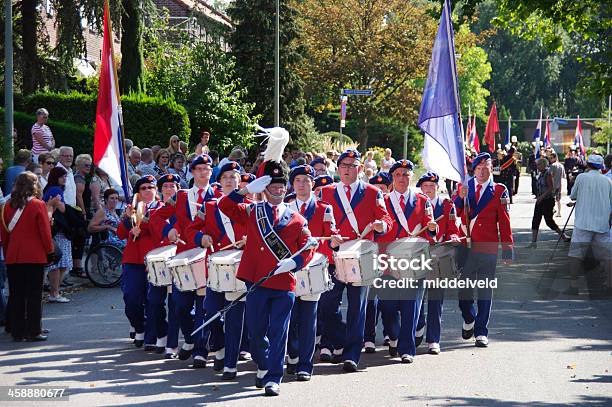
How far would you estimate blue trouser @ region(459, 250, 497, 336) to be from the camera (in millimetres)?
11555

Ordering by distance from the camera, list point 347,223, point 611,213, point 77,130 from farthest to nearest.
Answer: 1. point 77,130
2. point 611,213
3. point 347,223

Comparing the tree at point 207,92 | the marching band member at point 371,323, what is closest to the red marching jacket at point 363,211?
the marching band member at point 371,323

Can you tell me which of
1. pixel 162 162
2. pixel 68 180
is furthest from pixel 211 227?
pixel 162 162

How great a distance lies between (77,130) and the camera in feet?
88.1

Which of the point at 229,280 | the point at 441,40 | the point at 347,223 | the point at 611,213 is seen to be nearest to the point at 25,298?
the point at 229,280

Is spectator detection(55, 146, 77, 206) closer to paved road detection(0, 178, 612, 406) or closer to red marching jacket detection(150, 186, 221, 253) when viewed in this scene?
paved road detection(0, 178, 612, 406)

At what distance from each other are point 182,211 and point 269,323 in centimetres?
200

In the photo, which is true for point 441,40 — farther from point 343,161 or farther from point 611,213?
point 611,213

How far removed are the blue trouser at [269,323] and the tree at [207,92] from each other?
78.9ft

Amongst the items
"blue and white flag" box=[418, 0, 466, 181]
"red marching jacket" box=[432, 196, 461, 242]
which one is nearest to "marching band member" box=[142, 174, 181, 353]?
"red marching jacket" box=[432, 196, 461, 242]

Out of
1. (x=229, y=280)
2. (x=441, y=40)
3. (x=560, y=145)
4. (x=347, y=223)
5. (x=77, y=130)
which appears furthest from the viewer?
(x=560, y=145)

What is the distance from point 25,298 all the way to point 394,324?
13.6 feet

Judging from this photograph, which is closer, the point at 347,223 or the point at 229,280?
the point at 229,280

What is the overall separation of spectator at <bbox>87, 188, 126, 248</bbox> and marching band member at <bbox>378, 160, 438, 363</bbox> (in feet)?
20.5
